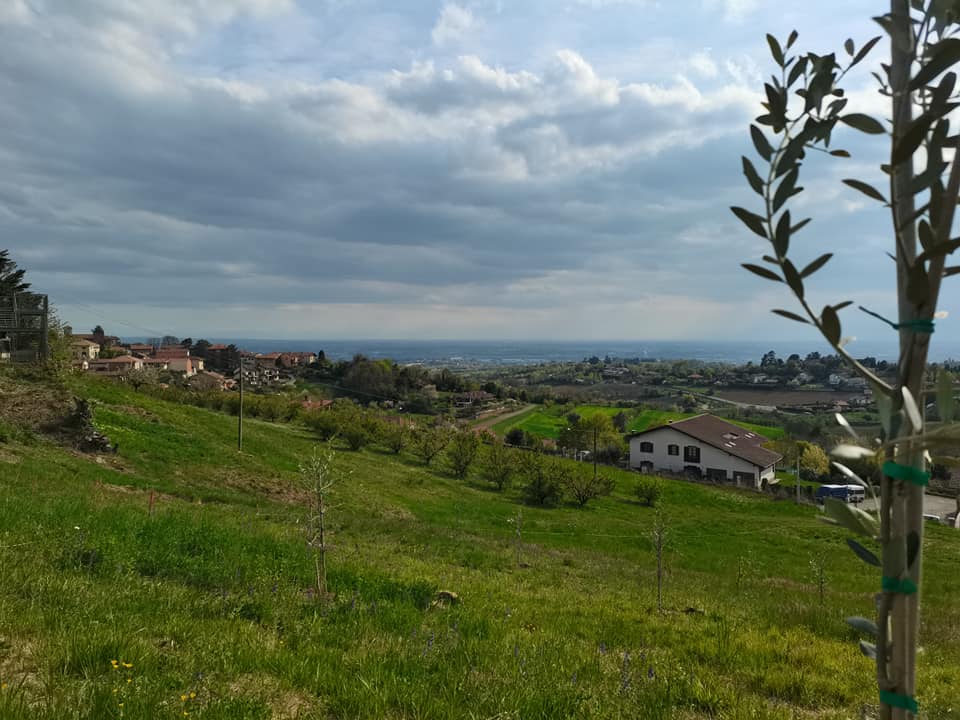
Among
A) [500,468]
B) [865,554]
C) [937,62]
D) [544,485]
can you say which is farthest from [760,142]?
[500,468]

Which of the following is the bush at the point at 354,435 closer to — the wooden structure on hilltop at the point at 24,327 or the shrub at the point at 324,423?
the shrub at the point at 324,423

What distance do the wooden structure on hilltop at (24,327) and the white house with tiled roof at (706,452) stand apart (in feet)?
186

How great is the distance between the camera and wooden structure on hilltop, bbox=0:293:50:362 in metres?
23.5

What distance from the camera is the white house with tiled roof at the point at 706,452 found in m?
58.2

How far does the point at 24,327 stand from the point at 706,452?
60.5 metres

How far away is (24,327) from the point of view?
2405 cm

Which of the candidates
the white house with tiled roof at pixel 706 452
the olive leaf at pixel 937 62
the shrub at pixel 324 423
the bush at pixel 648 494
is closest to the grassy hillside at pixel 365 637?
the olive leaf at pixel 937 62

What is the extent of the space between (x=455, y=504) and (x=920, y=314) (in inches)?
1210

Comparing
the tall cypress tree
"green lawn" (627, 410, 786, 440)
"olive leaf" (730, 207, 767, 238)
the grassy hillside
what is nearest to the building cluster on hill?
the tall cypress tree

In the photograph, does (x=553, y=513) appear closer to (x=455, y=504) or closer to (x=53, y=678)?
(x=455, y=504)

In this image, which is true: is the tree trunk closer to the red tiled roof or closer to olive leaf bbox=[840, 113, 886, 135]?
olive leaf bbox=[840, 113, 886, 135]

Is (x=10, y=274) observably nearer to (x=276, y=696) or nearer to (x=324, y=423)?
(x=324, y=423)

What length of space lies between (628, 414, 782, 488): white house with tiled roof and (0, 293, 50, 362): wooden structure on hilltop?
186 feet

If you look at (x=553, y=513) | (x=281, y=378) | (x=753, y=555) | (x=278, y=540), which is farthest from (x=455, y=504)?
(x=281, y=378)
